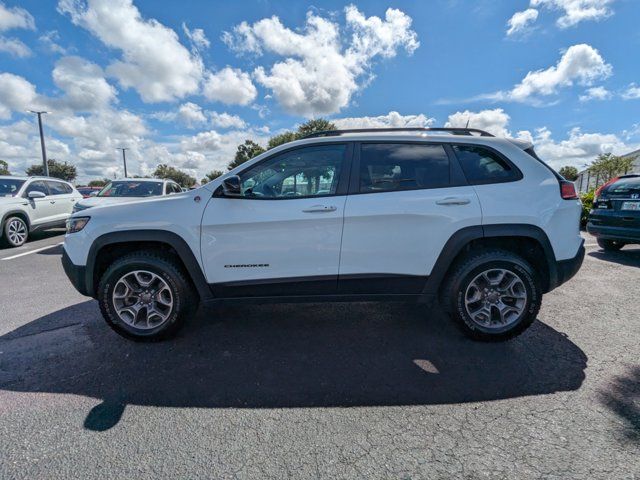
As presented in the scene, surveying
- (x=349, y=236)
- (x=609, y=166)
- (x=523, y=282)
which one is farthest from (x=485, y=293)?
(x=609, y=166)

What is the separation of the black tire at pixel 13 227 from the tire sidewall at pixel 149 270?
6.84 meters

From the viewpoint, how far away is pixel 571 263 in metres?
2.96

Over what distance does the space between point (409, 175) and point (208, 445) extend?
2.50 meters

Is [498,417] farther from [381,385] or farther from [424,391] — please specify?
[381,385]

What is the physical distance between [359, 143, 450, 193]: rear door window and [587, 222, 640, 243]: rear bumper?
183 inches

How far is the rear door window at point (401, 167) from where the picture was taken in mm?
2910

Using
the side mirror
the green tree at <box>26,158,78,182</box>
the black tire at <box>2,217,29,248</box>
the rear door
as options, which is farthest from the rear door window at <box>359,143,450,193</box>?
the green tree at <box>26,158,78,182</box>

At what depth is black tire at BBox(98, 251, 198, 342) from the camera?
2889 millimetres

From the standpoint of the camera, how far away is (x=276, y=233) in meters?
2.81

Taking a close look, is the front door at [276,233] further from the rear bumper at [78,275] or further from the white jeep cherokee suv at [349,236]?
the rear bumper at [78,275]

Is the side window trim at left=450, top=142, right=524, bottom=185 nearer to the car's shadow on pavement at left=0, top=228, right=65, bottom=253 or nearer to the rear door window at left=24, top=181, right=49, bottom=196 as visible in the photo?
the car's shadow on pavement at left=0, top=228, right=65, bottom=253

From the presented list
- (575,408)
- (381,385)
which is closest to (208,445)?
(381,385)

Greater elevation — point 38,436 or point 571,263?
point 571,263

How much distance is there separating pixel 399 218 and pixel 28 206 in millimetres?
9341
